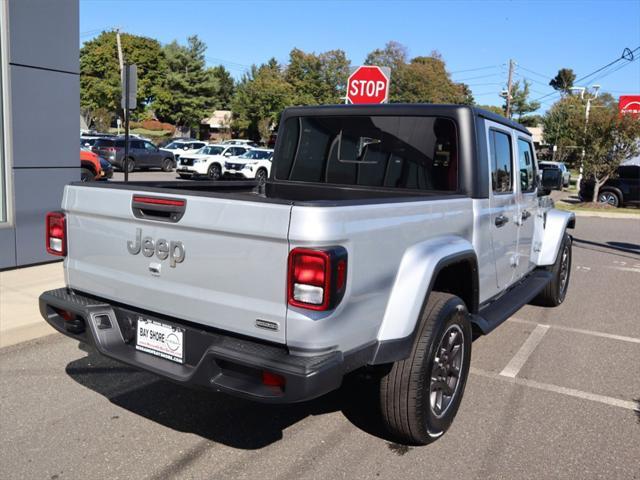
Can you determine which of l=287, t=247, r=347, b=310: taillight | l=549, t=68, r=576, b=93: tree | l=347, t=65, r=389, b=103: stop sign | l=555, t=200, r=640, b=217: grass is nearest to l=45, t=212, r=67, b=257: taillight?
l=287, t=247, r=347, b=310: taillight

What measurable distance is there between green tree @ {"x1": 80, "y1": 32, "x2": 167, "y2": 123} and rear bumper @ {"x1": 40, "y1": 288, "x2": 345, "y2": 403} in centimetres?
7159

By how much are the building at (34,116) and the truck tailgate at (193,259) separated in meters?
4.46

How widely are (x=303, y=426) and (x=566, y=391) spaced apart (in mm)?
2080

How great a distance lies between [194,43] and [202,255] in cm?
7875

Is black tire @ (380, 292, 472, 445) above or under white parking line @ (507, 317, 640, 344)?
above

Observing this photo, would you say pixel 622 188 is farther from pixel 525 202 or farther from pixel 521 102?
pixel 521 102

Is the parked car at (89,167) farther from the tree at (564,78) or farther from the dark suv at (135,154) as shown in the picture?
the tree at (564,78)

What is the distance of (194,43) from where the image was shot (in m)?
76.4

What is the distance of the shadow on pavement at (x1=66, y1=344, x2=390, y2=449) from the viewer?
3.80m

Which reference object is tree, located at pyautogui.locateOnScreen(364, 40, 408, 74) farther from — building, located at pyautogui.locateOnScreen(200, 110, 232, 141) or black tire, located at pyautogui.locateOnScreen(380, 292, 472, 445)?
black tire, located at pyautogui.locateOnScreen(380, 292, 472, 445)

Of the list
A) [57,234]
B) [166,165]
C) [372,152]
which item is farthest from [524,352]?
[166,165]

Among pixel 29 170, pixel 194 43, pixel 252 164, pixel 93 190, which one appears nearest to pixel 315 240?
pixel 93 190

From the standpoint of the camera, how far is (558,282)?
7.17 metres

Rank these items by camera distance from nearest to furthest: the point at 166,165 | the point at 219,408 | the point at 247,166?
the point at 219,408 < the point at 247,166 < the point at 166,165
